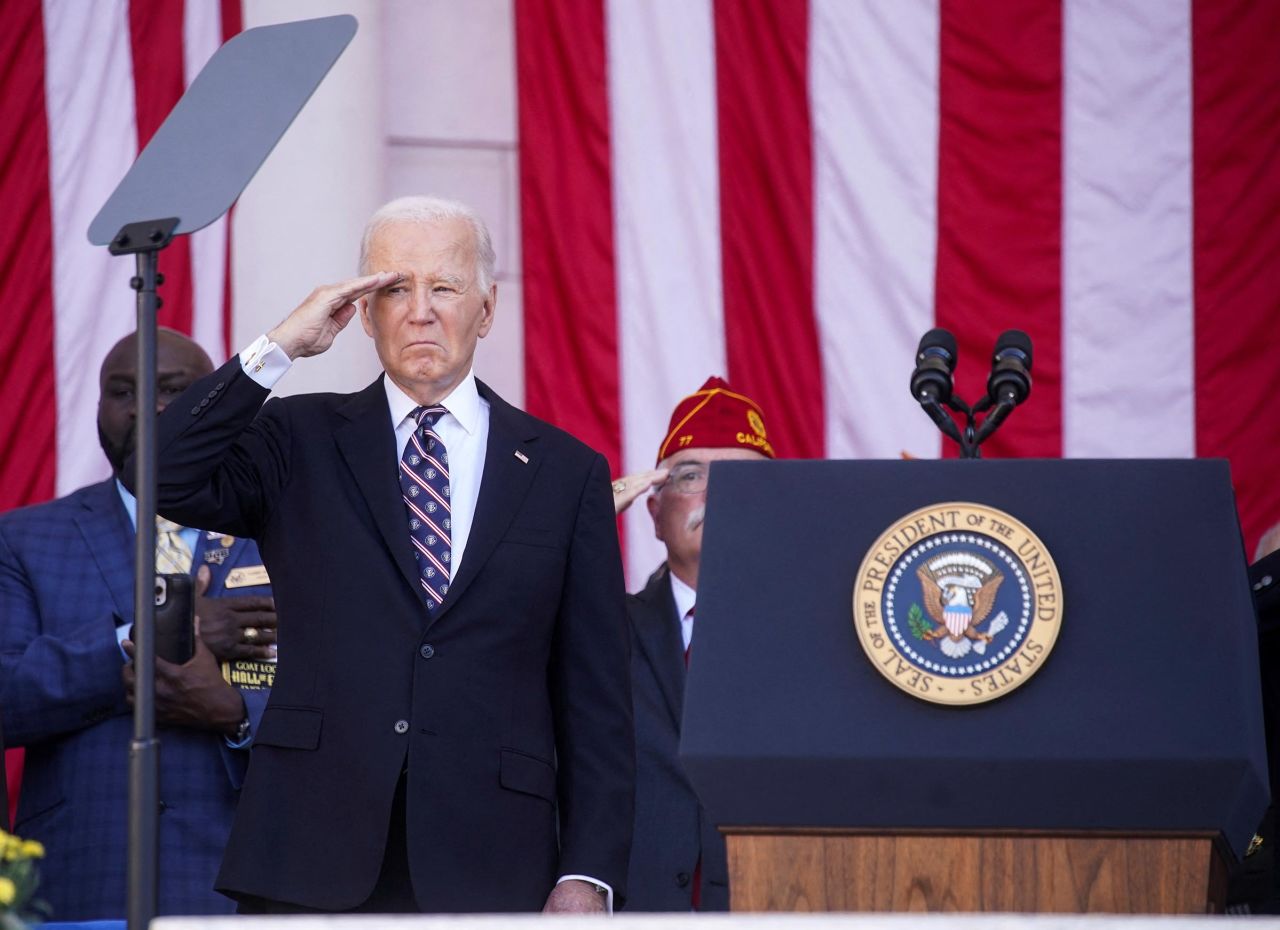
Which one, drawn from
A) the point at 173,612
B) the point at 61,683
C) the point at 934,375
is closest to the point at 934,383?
the point at 934,375

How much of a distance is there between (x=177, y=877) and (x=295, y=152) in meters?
2.36

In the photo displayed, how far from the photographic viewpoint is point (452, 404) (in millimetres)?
3098

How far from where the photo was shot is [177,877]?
372cm

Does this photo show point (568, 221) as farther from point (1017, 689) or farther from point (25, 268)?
point (1017, 689)

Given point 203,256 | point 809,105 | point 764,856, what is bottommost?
point 764,856

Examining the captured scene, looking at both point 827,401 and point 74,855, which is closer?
point 74,855

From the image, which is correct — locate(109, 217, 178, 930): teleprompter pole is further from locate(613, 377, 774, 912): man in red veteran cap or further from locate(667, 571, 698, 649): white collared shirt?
locate(667, 571, 698, 649): white collared shirt

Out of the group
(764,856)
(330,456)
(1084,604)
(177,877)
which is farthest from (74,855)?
(1084,604)

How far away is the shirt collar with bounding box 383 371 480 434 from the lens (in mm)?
3092

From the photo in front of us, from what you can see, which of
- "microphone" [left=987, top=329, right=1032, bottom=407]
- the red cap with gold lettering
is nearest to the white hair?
"microphone" [left=987, top=329, right=1032, bottom=407]

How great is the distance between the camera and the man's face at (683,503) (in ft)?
15.1

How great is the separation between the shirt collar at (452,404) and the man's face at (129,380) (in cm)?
118

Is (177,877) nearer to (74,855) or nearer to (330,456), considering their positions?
(74,855)

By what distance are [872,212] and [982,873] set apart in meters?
3.75
